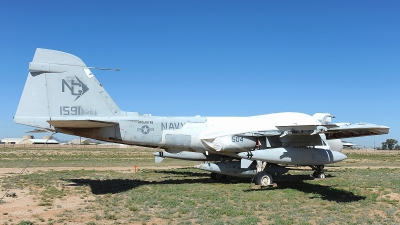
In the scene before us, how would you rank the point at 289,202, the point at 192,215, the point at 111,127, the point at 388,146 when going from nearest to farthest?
the point at 192,215 → the point at 289,202 → the point at 111,127 → the point at 388,146

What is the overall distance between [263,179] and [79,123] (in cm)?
835

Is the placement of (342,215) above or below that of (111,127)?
below

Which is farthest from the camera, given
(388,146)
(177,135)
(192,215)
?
(388,146)

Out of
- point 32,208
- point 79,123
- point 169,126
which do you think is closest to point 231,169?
point 169,126

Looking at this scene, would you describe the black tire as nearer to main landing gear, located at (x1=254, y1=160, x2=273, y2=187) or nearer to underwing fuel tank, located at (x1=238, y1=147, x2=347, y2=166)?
main landing gear, located at (x1=254, y1=160, x2=273, y2=187)

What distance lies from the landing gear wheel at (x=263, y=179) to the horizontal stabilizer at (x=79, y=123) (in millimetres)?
6876

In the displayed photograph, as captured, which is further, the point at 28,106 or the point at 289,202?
the point at 28,106

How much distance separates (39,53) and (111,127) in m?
4.10

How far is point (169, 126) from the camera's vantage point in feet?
55.5

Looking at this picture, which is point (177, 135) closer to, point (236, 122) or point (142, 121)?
point (142, 121)

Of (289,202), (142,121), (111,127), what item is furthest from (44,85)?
(289,202)

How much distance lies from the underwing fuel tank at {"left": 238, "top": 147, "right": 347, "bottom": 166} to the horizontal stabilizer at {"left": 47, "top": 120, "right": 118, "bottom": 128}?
5.78 m

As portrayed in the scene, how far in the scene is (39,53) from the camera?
14.6 m

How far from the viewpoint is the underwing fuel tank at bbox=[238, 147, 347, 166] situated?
15.0 metres
